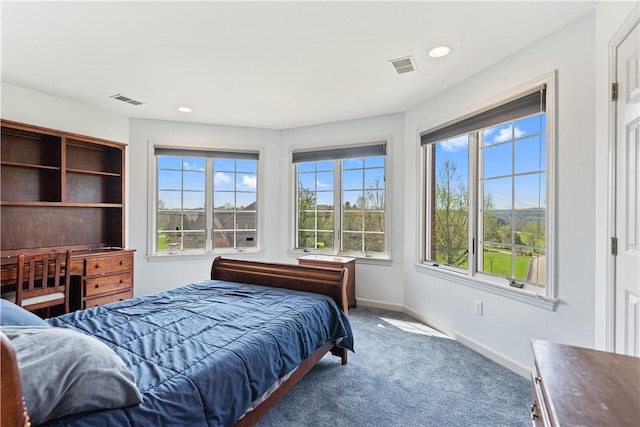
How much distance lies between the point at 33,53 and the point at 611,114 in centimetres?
389

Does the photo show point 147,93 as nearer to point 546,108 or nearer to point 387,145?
point 387,145

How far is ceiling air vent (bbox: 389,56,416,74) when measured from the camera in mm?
2542

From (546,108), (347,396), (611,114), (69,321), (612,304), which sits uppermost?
(546,108)

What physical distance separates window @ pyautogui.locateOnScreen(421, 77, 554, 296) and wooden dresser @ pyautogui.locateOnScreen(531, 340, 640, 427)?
1.44m

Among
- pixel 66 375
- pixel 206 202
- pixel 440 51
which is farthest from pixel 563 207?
pixel 206 202

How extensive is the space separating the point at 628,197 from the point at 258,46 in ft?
7.90

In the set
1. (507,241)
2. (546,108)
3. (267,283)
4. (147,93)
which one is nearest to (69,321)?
(267,283)

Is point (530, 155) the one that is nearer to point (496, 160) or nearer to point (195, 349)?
point (496, 160)

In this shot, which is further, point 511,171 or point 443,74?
point 443,74

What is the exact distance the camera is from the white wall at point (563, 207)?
2000 mm

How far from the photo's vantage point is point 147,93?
3.28 meters

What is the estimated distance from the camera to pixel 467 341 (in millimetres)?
2867

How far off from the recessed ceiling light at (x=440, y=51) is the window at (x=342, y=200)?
1.58 metres

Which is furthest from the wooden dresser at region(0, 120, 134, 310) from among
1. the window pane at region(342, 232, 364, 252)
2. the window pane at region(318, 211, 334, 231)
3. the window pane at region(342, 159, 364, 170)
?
the window pane at region(342, 159, 364, 170)
